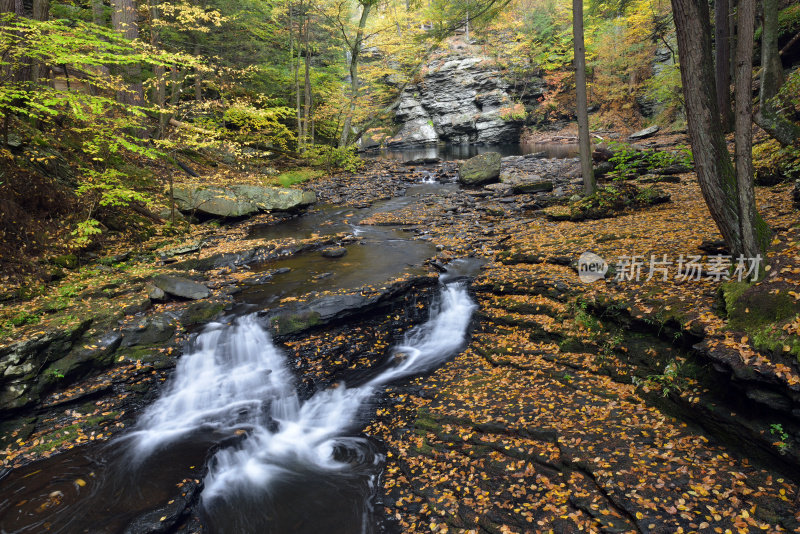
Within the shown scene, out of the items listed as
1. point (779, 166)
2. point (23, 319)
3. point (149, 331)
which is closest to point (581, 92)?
point (779, 166)

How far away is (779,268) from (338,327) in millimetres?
6789

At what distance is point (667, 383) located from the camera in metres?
5.07

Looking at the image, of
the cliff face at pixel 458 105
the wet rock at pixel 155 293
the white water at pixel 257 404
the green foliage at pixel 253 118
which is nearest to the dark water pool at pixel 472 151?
the cliff face at pixel 458 105

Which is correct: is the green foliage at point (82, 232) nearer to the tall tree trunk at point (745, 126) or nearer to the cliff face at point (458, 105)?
the tall tree trunk at point (745, 126)

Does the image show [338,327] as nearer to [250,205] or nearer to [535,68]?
[250,205]

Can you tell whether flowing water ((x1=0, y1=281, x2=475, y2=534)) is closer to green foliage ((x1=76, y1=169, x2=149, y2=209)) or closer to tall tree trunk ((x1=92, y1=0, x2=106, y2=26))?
green foliage ((x1=76, y1=169, x2=149, y2=209))

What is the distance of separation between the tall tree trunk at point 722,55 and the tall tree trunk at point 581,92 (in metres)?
4.62

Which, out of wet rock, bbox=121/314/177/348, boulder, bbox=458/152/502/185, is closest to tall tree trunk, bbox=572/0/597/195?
boulder, bbox=458/152/502/185

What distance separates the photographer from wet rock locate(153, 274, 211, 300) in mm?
8273

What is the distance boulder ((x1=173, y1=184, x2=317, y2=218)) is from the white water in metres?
7.33

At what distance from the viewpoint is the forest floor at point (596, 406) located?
3811 mm

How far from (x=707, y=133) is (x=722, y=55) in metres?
10.2

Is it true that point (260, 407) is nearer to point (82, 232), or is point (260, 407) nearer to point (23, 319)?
point (23, 319)

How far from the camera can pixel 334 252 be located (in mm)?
11086
